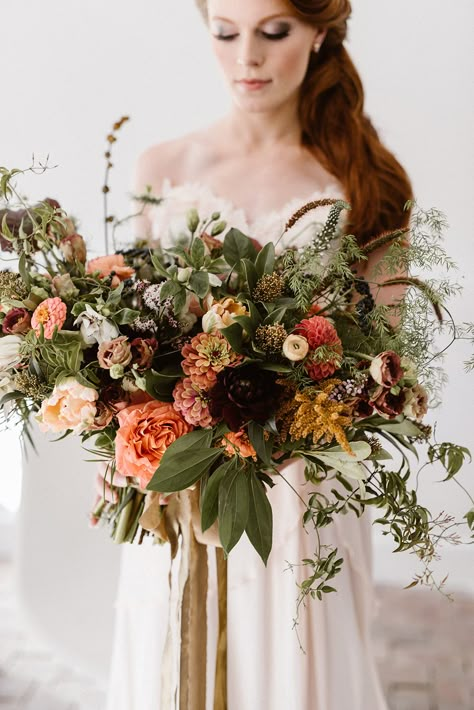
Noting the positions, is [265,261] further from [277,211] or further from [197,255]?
[277,211]

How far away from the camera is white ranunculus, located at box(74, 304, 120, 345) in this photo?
898 millimetres

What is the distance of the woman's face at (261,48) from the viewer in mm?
1546

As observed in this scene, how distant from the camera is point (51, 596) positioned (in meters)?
1.72

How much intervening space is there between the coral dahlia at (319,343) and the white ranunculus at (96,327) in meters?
0.24

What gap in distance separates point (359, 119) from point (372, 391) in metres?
0.95

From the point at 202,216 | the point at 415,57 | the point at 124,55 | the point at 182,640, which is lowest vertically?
the point at 182,640

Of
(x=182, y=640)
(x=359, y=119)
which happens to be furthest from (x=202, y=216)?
(x=182, y=640)

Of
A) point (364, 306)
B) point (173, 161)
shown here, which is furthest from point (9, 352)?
point (173, 161)

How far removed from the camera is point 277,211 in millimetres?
1603

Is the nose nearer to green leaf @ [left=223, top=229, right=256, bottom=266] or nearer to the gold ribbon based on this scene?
green leaf @ [left=223, top=229, right=256, bottom=266]

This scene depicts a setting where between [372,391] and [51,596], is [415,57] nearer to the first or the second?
[372,391]

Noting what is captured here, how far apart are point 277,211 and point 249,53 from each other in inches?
14.4

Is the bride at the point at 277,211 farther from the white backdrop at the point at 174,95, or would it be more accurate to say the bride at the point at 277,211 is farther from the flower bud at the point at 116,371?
the flower bud at the point at 116,371

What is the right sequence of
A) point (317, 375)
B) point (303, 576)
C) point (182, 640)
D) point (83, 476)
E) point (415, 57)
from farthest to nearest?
point (83, 476) → point (415, 57) → point (303, 576) → point (182, 640) → point (317, 375)
